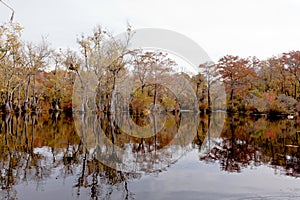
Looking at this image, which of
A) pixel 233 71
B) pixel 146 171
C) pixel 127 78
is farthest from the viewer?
pixel 233 71

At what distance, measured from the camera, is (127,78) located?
3397 centimetres

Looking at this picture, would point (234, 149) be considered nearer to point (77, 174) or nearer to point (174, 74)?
point (77, 174)

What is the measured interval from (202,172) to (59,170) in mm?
3178

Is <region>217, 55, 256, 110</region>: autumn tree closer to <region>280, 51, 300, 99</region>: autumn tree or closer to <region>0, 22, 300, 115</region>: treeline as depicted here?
<region>0, 22, 300, 115</region>: treeline

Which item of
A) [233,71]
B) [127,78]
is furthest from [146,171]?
[233,71]

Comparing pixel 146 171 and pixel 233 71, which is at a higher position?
pixel 233 71

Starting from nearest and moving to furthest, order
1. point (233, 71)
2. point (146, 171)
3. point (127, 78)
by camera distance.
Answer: point (146, 171) < point (127, 78) < point (233, 71)

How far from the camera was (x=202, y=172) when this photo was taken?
20.6ft

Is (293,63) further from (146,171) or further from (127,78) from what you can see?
(146,171)

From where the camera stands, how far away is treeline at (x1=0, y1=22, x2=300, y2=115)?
2989 cm

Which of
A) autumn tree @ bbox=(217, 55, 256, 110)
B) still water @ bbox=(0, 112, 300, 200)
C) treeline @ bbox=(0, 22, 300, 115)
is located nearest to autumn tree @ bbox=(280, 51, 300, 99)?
treeline @ bbox=(0, 22, 300, 115)

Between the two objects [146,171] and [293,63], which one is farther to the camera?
[293,63]

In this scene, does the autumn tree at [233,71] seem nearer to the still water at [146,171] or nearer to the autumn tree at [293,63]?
the autumn tree at [293,63]

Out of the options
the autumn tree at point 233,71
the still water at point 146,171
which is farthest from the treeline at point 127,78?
the still water at point 146,171
